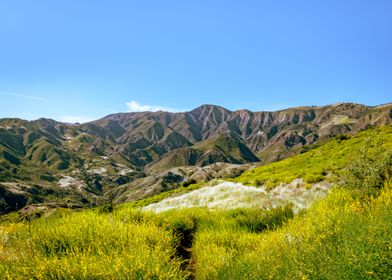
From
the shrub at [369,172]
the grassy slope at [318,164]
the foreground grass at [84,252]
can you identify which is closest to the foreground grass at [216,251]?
the foreground grass at [84,252]

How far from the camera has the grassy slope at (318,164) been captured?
29.3 meters

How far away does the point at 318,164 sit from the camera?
3434 cm

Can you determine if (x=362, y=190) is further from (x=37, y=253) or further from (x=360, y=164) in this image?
(x=37, y=253)

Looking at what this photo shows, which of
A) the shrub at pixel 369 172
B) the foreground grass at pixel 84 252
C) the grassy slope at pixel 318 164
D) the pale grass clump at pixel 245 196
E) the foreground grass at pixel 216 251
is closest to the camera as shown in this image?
the foreground grass at pixel 216 251

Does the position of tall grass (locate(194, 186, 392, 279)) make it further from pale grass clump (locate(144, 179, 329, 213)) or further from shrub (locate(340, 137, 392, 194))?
pale grass clump (locate(144, 179, 329, 213))

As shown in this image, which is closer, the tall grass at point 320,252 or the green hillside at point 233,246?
the tall grass at point 320,252

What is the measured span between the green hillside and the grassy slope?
1029cm

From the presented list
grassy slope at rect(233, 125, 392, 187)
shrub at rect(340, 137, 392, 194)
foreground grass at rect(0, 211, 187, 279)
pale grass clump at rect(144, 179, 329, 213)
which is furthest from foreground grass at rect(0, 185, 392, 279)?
grassy slope at rect(233, 125, 392, 187)

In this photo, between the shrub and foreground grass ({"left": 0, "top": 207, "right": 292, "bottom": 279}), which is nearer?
foreground grass ({"left": 0, "top": 207, "right": 292, "bottom": 279})

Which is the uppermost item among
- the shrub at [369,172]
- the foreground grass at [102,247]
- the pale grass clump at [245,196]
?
the shrub at [369,172]

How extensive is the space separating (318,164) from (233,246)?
81.6ft

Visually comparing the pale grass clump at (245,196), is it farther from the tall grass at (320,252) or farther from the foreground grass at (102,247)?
the tall grass at (320,252)

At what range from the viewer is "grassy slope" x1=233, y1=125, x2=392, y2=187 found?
2930 centimetres

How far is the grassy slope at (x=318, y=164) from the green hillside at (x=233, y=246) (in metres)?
10.3
